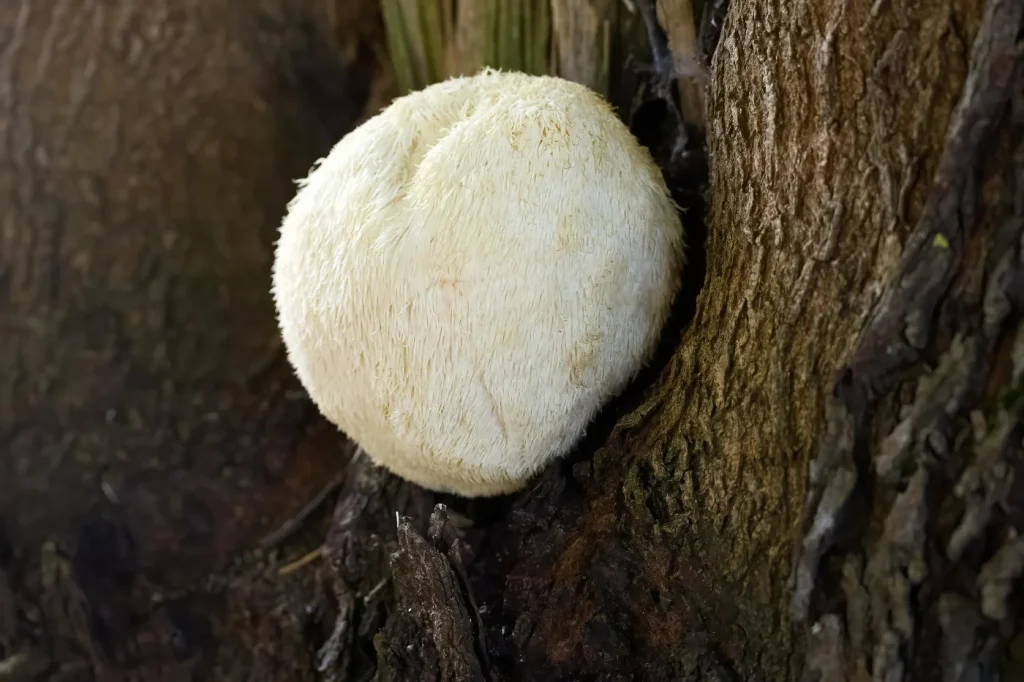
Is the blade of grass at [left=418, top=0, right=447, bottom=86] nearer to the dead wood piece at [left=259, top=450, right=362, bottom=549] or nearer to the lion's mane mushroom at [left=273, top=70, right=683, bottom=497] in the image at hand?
the lion's mane mushroom at [left=273, top=70, right=683, bottom=497]

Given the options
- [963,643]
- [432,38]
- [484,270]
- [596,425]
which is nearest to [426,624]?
[596,425]

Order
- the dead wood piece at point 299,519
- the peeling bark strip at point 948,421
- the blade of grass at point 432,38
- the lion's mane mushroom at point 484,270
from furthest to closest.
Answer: the dead wood piece at point 299,519
the blade of grass at point 432,38
the lion's mane mushroom at point 484,270
the peeling bark strip at point 948,421

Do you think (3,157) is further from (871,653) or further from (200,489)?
(871,653)

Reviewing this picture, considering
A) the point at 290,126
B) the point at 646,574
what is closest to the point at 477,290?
the point at 646,574

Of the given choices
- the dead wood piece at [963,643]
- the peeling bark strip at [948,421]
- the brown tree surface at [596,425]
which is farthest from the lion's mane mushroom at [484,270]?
the dead wood piece at [963,643]

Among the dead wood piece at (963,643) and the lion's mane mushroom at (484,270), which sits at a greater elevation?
the lion's mane mushroom at (484,270)

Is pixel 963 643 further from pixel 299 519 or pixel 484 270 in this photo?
pixel 299 519

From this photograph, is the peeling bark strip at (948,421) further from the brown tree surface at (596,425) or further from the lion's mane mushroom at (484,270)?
the lion's mane mushroom at (484,270)
